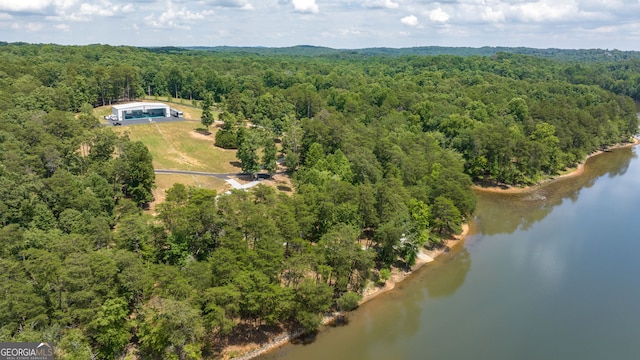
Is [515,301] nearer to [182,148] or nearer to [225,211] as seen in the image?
[225,211]

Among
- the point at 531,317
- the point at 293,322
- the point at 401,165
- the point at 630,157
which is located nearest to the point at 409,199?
the point at 401,165

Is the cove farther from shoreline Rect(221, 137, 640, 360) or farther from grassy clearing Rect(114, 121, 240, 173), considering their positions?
grassy clearing Rect(114, 121, 240, 173)

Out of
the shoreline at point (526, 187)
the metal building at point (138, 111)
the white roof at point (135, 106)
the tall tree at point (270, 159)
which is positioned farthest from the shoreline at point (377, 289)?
the white roof at point (135, 106)

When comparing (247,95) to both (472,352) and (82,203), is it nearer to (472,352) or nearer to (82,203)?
(82,203)

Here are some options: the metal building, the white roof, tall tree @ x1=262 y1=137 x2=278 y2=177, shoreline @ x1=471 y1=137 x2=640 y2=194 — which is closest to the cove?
shoreline @ x1=471 y1=137 x2=640 y2=194

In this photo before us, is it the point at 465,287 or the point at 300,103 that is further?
the point at 300,103

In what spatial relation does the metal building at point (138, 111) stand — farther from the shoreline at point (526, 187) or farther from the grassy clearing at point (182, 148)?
the shoreline at point (526, 187)

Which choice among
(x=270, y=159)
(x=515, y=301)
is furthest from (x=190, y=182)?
(x=515, y=301)
